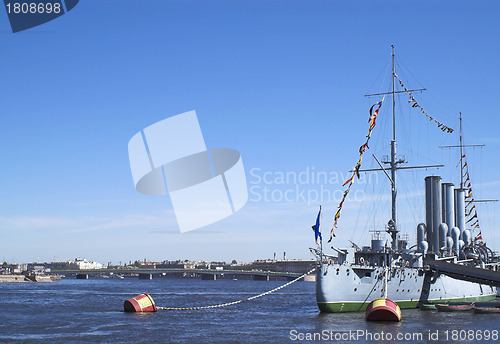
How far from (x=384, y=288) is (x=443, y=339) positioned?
1710cm

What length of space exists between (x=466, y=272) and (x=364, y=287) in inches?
607

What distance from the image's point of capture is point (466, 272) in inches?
2571

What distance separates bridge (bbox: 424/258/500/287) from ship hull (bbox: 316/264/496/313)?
4.42 ft

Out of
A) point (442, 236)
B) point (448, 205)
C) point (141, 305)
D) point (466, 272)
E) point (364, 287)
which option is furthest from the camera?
point (448, 205)

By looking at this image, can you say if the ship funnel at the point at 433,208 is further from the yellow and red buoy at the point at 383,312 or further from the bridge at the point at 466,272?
the yellow and red buoy at the point at 383,312

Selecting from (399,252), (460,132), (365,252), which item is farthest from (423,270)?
(460,132)

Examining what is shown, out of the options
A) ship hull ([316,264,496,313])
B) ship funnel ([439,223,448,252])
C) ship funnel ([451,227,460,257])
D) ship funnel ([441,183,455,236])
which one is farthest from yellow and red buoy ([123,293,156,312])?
ship funnel ([441,183,455,236])

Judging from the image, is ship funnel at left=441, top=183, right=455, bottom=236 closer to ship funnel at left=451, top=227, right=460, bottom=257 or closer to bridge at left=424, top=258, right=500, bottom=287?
ship funnel at left=451, top=227, right=460, bottom=257

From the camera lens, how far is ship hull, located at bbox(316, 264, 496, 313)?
54750 millimetres

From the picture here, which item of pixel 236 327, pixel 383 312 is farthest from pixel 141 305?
pixel 383 312

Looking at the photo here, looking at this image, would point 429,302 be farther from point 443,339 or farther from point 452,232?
point 443,339

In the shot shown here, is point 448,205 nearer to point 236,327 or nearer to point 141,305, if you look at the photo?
point 141,305

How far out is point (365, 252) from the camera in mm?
62375

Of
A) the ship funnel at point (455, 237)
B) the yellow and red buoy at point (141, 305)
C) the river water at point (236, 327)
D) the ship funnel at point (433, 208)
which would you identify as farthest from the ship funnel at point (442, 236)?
the yellow and red buoy at point (141, 305)
